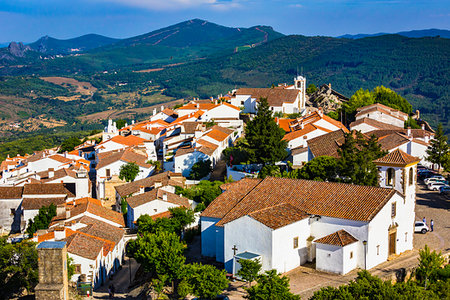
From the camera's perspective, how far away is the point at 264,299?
69.8 ft

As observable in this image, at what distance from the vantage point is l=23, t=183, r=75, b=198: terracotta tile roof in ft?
158

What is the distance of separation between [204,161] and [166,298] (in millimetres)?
24029

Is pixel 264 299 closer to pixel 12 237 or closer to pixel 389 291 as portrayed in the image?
pixel 389 291

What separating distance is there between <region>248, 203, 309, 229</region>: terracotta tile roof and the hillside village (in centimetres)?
6

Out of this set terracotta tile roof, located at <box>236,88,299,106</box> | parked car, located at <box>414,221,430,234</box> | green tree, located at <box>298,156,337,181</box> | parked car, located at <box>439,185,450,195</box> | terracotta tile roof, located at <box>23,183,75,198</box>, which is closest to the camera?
parked car, located at <box>414,221,430,234</box>

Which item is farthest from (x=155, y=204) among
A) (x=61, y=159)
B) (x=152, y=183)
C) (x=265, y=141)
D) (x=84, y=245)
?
(x=61, y=159)

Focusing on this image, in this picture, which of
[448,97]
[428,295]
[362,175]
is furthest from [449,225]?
[448,97]

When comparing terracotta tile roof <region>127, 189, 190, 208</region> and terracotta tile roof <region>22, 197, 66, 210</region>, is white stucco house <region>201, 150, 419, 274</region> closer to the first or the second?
terracotta tile roof <region>127, 189, 190, 208</region>

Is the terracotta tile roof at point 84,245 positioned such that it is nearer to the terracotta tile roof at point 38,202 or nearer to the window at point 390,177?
the terracotta tile roof at point 38,202

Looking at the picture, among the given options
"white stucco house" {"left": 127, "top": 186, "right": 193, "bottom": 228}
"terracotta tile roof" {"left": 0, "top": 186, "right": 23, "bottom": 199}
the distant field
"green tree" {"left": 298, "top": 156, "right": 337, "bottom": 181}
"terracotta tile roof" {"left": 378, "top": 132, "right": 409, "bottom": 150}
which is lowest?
the distant field

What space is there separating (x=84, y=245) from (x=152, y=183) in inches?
543

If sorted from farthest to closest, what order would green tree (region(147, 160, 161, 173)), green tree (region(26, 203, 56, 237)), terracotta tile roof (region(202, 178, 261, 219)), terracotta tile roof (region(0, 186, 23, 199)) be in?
green tree (region(147, 160, 161, 173)), terracotta tile roof (region(0, 186, 23, 199)), green tree (region(26, 203, 56, 237)), terracotta tile roof (region(202, 178, 261, 219))

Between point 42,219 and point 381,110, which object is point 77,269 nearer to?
point 42,219

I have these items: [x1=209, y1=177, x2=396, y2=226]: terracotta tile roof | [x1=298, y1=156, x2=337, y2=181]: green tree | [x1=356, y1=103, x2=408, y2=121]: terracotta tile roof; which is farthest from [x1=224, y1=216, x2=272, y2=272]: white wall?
[x1=356, y1=103, x2=408, y2=121]: terracotta tile roof
